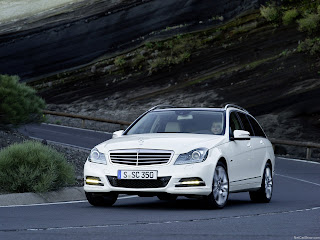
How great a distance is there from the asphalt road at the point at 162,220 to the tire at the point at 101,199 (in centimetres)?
14

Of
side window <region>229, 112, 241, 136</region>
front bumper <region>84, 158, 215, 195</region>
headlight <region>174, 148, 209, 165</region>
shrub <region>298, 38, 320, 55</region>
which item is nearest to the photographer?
front bumper <region>84, 158, 215, 195</region>

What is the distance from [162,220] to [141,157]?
1.91 m

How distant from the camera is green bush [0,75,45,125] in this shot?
76.2ft

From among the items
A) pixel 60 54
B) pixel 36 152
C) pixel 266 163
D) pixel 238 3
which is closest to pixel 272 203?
pixel 266 163

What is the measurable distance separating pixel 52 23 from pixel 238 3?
601 inches

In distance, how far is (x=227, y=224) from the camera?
10.8m

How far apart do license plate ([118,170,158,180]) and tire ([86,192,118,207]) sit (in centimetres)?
51

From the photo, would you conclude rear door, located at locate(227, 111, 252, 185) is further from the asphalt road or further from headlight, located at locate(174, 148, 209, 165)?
headlight, located at locate(174, 148, 209, 165)

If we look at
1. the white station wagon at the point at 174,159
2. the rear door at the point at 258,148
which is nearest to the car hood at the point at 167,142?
the white station wagon at the point at 174,159

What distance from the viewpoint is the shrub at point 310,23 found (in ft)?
169

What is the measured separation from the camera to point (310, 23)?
169ft

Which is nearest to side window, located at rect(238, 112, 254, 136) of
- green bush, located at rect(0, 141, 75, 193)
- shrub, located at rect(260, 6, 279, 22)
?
green bush, located at rect(0, 141, 75, 193)

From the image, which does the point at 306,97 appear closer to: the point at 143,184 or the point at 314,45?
the point at 314,45

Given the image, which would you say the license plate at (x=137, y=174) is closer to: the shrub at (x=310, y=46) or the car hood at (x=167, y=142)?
the car hood at (x=167, y=142)
